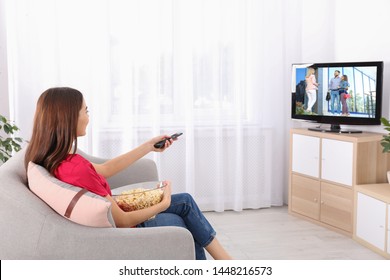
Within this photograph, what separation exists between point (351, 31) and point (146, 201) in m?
2.95

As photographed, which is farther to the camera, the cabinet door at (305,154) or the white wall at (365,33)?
the cabinet door at (305,154)

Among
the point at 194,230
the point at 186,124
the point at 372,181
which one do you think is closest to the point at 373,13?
the point at 372,181

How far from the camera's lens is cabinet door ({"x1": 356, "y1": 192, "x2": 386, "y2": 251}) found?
3.84m

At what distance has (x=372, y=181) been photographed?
14.1ft

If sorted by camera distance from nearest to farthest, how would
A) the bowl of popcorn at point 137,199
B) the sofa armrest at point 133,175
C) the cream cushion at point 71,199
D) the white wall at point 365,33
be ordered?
the cream cushion at point 71,199 < the bowl of popcorn at point 137,199 < the sofa armrest at point 133,175 < the white wall at point 365,33

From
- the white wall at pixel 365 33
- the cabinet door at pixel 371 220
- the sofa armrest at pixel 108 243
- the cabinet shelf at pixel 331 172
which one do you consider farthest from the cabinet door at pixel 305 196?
the sofa armrest at pixel 108 243

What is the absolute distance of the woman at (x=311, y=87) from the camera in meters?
4.74

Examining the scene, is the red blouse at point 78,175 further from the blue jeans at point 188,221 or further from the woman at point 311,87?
the woman at point 311,87

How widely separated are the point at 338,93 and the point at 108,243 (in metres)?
2.96

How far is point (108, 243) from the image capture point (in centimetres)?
213

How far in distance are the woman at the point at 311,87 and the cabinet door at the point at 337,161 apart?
387mm

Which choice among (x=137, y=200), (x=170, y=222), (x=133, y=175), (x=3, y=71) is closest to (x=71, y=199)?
(x=137, y=200)

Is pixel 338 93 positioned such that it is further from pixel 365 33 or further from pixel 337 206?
pixel 337 206

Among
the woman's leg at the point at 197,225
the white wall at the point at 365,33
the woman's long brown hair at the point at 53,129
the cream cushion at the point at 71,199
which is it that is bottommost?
the woman's leg at the point at 197,225
